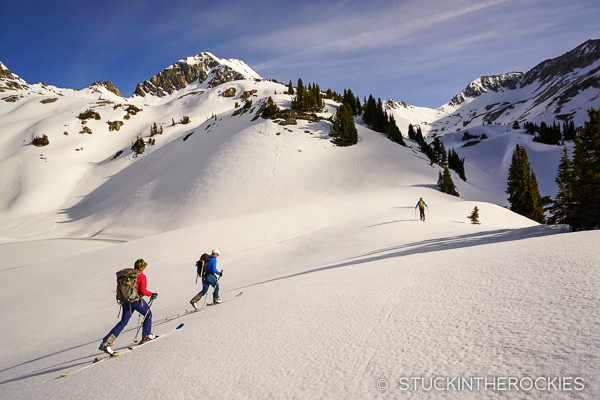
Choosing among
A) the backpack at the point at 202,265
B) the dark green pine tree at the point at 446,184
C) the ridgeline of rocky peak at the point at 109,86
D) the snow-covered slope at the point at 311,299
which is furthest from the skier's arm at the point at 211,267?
the ridgeline of rocky peak at the point at 109,86

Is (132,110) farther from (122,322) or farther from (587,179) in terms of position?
(587,179)

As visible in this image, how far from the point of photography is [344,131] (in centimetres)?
5844

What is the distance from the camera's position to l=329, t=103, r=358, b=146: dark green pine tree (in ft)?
190

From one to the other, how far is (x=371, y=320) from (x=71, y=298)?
50.8 ft

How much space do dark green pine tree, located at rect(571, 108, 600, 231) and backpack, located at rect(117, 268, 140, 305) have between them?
60.5 feet

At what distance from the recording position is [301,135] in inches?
2346

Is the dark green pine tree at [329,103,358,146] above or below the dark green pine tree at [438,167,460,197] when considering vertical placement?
above

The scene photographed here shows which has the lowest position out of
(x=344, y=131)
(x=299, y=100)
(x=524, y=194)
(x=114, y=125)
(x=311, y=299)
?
(x=524, y=194)

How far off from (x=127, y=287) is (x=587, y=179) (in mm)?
20395

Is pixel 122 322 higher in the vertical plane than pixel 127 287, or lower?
lower

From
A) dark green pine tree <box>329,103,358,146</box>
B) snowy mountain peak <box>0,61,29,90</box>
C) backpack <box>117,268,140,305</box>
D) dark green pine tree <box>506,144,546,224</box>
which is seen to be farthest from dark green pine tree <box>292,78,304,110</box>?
snowy mountain peak <box>0,61,29,90</box>

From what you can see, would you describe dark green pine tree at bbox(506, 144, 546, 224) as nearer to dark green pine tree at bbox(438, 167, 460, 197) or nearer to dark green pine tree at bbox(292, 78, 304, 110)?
dark green pine tree at bbox(438, 167, 460, 197)

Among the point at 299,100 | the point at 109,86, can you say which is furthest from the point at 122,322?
the point at 109,86

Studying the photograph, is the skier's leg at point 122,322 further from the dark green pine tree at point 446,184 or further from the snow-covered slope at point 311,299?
the dark green pine tree at point 446,184
